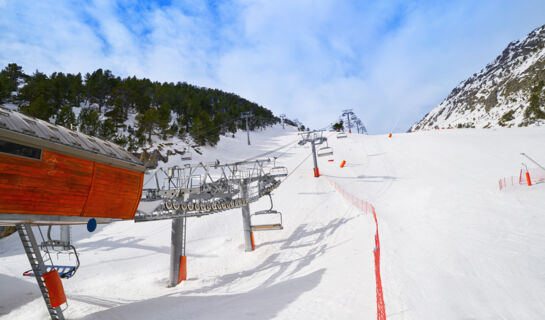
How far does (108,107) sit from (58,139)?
66.3 meters

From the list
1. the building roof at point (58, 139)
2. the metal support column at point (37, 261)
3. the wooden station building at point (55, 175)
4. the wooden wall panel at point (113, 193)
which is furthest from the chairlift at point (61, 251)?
the building roof at point (58, 139)

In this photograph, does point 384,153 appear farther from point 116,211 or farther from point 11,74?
point 11,74

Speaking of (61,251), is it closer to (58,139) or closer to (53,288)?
(53,288)

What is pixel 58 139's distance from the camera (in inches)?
396

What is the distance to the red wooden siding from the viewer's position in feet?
28.5

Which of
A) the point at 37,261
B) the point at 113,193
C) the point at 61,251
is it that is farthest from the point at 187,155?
the point at 37,261

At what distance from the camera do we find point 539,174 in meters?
23.8

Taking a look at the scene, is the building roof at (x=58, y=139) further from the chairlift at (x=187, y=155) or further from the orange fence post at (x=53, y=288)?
the chairlift at (x=187, y=155)

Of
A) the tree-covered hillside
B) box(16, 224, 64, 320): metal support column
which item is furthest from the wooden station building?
the tree-covered hillside

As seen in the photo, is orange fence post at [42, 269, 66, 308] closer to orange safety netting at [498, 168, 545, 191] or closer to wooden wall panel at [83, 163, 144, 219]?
wooden wall panel at [83, 163, 144, 219]

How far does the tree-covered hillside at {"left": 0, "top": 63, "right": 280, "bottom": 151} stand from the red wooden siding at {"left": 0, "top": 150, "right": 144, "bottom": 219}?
3023 centimetres

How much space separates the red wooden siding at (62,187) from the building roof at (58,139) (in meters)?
0.33

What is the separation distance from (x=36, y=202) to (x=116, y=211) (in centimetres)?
367

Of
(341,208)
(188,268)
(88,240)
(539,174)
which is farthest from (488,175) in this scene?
(88,240)
